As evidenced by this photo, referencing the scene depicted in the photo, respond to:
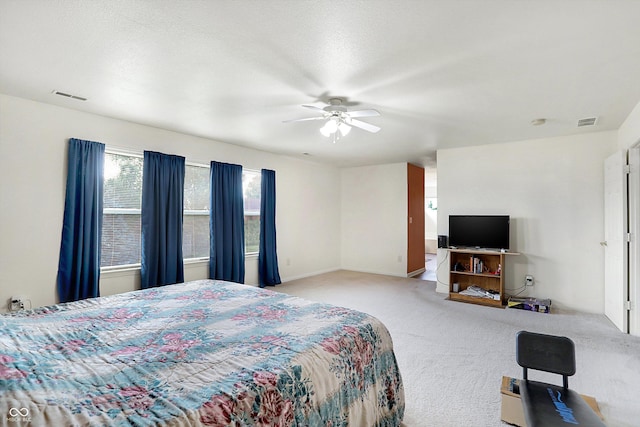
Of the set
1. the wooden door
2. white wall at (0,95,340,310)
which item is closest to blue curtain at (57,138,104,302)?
white wall at (0,95,340,310)

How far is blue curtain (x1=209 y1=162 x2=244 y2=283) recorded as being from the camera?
4801 millimetres

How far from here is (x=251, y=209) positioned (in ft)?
18.5

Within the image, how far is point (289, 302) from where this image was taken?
234 centimetres

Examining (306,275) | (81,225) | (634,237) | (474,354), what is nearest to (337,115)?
(474,354)

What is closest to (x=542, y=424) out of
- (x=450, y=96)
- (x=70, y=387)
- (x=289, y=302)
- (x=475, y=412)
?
(x=475, y=412)

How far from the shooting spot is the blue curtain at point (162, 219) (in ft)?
13.2

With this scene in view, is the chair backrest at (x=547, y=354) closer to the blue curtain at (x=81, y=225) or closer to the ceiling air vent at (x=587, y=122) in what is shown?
the ceiling air vent at (x=587, y=122)

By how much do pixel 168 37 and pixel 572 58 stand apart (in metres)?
2.81

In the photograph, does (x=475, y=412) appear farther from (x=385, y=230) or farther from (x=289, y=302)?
(x=385, y=230)

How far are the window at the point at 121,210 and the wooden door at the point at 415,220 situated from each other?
5.05 meters

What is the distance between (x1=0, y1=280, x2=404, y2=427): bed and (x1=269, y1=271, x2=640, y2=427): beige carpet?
20.3 inches

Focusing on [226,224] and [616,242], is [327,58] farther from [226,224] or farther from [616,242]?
[616,242]

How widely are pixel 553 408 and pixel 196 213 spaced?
4.47 m

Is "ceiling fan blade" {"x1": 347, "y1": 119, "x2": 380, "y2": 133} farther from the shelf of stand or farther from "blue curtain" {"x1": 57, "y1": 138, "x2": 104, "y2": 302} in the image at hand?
"blue curtain" {"x1": 57, "y1": 138, "x2": 104, "y2": 302}
